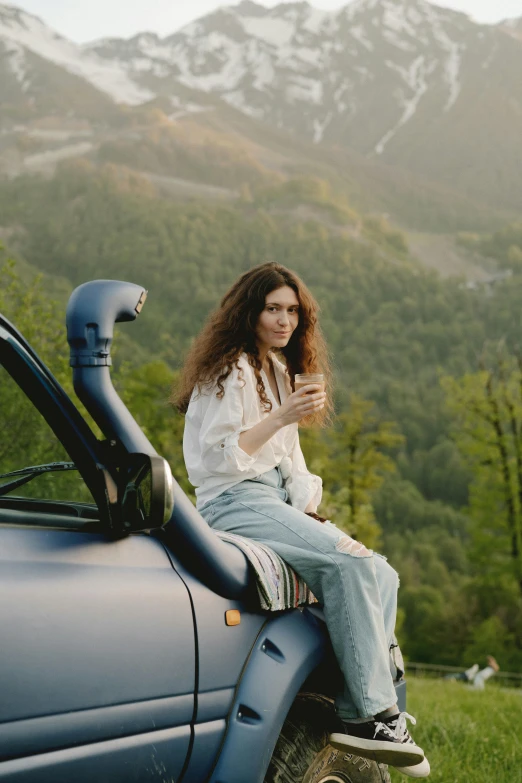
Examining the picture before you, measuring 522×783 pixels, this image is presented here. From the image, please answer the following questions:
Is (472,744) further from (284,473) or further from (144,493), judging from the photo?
(144,493)

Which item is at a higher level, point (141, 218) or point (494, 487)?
point (141, 218)

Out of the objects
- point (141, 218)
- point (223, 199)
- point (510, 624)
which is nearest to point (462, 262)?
point (223, 199)

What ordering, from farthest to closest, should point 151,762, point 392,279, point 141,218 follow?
point 141,218, point 392,279, point 151,762

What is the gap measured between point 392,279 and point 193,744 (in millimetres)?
134606

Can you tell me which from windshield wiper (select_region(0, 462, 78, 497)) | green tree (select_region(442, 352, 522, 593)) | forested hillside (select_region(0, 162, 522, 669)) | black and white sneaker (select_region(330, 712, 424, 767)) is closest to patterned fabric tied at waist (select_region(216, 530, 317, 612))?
black and white sneaker (select_region(330, 712, 424, 767))

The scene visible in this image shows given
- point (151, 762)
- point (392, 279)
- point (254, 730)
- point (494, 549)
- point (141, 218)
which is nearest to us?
point (151, 762)

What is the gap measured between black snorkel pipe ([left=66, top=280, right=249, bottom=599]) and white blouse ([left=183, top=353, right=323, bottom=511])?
562 millimetres

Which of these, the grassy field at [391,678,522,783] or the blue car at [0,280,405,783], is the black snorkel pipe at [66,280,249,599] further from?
the grassy field at [391,678,522,783]

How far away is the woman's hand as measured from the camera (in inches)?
124

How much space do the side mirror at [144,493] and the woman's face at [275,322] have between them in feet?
4.39

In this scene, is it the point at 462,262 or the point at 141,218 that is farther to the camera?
the point at 462,262

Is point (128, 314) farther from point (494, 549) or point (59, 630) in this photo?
point (494, 549)

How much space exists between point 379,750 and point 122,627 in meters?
1.06

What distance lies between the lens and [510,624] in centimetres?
3603
